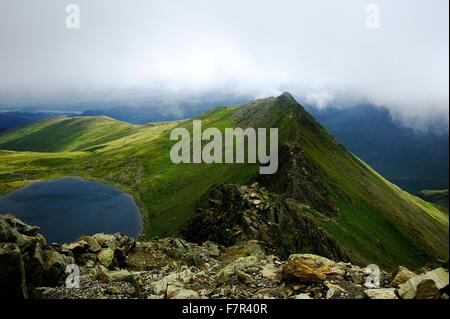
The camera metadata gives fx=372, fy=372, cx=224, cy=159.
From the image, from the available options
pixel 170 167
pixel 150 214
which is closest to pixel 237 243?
pixel 150 214

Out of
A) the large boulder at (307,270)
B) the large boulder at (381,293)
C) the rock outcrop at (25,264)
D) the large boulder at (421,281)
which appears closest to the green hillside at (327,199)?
the large boulder at (307,270)

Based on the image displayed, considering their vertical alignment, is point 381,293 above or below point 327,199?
above

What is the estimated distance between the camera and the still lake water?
124062 mm

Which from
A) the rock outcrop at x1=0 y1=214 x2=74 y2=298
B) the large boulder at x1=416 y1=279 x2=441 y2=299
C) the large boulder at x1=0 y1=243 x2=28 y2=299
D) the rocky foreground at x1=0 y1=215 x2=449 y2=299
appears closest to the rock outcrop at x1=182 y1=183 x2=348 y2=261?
the rocky foreground at x1=0 y1=215 x2=449 y2=299

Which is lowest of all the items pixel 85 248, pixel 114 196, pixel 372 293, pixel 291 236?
pixel 114 196

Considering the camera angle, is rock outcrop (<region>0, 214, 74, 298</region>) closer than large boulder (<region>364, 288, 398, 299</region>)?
No

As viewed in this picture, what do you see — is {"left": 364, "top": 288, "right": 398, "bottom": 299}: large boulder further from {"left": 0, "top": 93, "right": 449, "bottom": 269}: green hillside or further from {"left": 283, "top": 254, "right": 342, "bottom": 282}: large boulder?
{"left": 0, "top": 93, "right": 449, "bottom": 269}: green hillside

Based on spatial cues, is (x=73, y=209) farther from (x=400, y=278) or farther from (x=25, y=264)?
(x=400, y=278)

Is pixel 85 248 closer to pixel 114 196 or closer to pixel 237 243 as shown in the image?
pixel 237 243

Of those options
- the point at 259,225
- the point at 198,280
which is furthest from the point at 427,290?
the point at 259,225

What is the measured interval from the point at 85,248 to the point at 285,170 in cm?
7429

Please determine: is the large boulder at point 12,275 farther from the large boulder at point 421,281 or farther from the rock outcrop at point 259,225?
the rock outcrop at point 259,225

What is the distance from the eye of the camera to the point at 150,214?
139750 mm

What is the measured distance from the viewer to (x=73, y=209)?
150 meters
